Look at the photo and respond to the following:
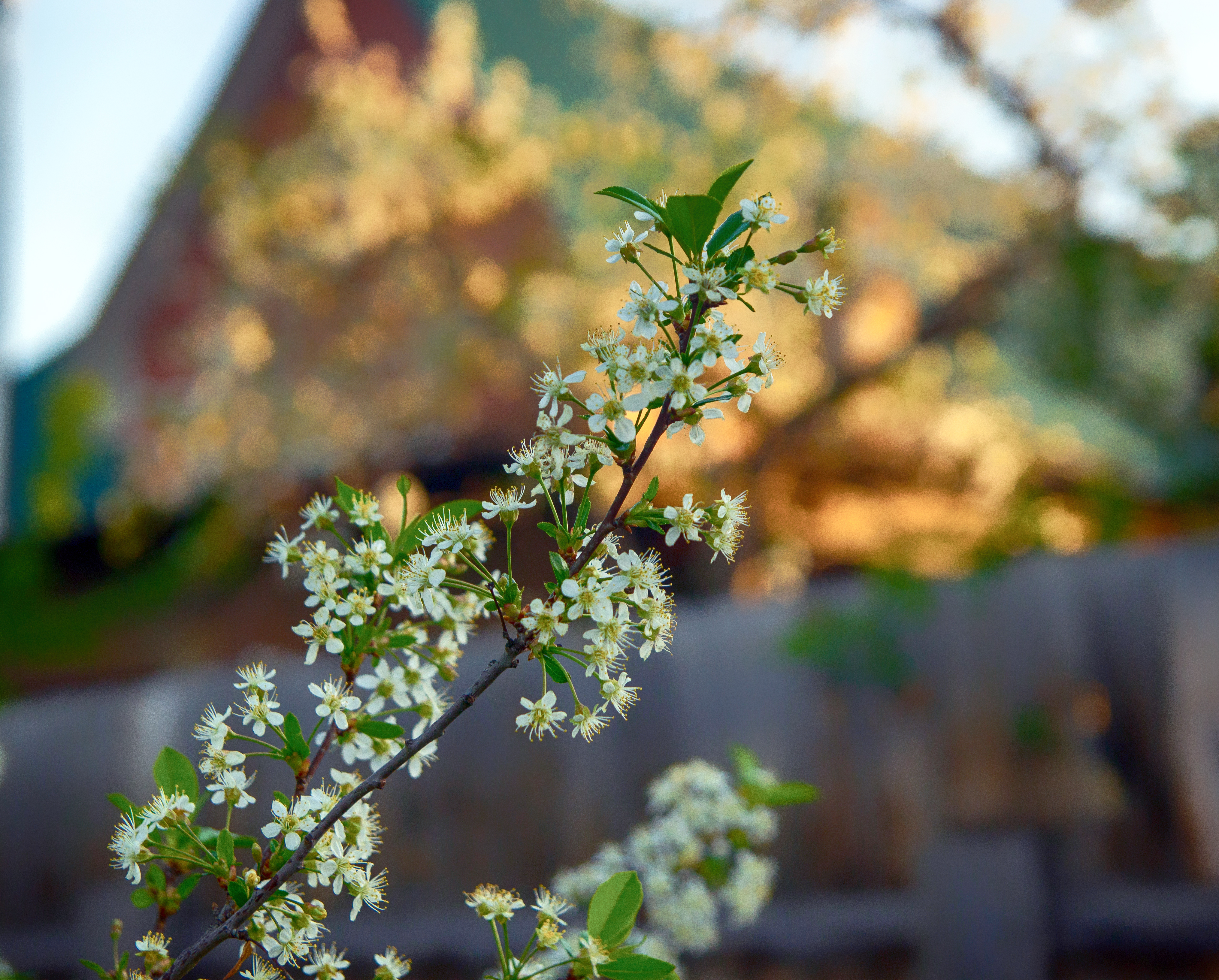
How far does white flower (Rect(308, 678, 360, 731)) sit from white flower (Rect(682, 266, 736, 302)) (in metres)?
0.44

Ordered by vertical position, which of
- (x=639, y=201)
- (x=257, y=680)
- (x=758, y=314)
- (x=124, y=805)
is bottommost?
(x=124, y=805)

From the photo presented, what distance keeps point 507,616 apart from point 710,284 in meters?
0.32

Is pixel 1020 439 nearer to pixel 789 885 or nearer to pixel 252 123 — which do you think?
pixel 789 885

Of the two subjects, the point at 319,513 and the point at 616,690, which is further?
the point at 319,513

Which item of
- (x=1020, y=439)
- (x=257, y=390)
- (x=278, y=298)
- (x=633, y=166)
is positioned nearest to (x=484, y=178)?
(x=633, y=166)

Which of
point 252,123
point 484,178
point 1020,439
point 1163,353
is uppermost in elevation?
point 252,123

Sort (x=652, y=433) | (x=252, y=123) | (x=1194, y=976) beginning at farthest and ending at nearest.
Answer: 1. (x=252, y=123)
2. (x=1194, y=976)
3. (x=652, y=433)

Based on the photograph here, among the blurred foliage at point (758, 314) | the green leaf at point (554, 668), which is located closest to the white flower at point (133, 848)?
the green leaf at point (554, 668)

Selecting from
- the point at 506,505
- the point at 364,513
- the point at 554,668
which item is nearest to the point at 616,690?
the point at 554,668

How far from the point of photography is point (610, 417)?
30.0 inches

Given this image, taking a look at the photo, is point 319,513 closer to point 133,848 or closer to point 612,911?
point 133,848

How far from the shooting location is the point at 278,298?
6.11 m

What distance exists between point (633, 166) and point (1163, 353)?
315cm

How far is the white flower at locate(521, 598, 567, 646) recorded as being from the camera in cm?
70
